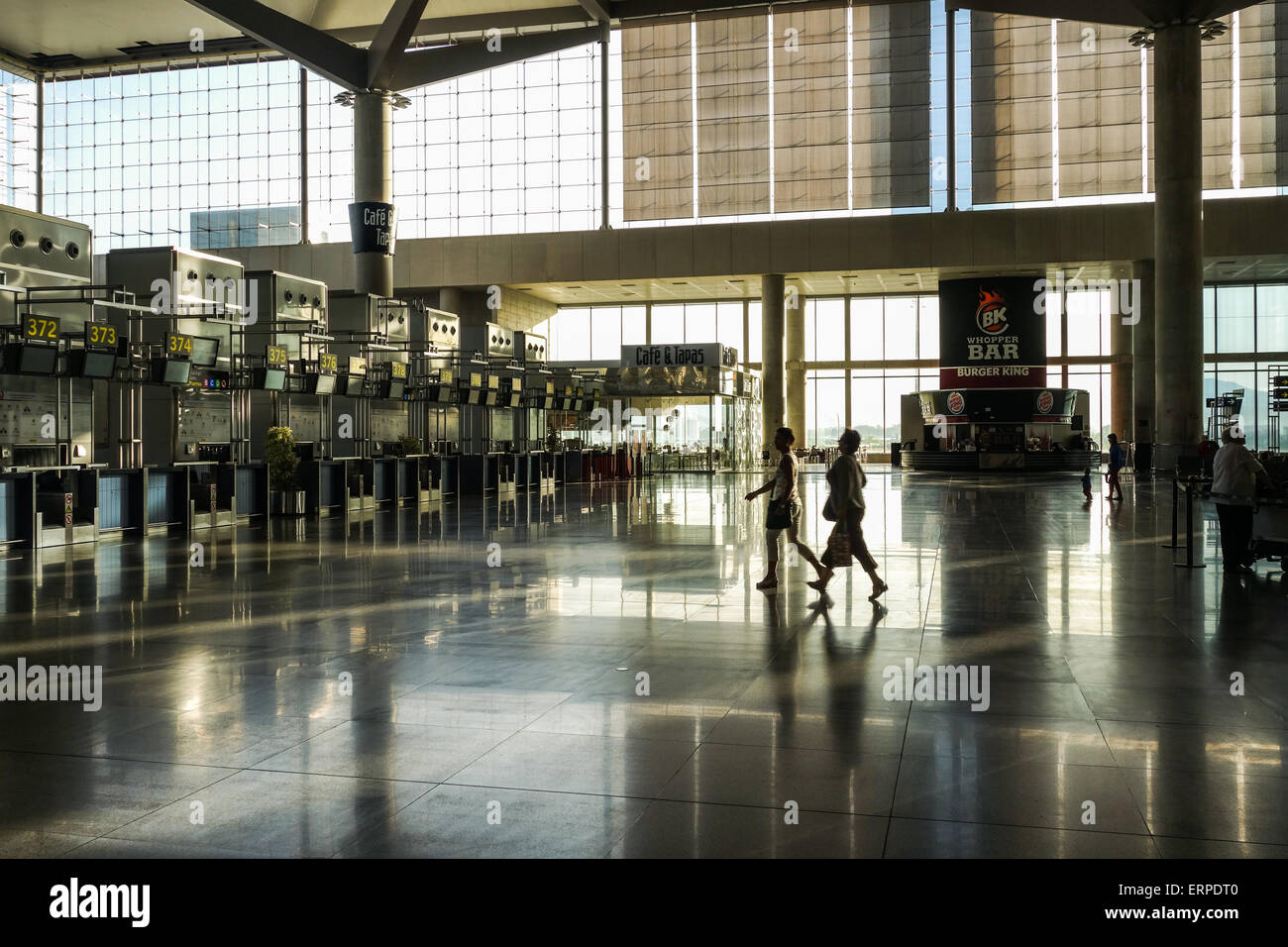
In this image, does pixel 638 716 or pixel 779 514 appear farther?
pixel 779 514

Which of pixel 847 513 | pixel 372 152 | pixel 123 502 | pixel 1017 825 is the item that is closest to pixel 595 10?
pixel 372 152

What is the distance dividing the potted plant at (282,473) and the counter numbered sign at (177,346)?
3269 mm

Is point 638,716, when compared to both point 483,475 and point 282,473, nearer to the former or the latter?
point 282,473

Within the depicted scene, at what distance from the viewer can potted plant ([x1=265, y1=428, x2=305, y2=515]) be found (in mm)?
20547

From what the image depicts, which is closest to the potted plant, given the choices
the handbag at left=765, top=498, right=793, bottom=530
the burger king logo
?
the handbag at left=765, top=498, right=793, bottom=530

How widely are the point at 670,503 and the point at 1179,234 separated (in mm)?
20299

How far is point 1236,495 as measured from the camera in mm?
12211

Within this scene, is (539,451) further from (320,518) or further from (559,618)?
(559,618)

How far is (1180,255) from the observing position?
34.4 m

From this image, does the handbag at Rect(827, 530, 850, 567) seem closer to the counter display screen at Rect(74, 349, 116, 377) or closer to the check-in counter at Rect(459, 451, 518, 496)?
the counter display screen at Rect(74, 349, 116, 377)

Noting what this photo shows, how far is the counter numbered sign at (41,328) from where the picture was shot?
1474 cm

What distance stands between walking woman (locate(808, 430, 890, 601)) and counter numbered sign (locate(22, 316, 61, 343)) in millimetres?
11299

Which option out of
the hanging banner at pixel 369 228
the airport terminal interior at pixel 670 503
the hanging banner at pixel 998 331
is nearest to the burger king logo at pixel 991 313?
the hanging banner at pixel 998 331
